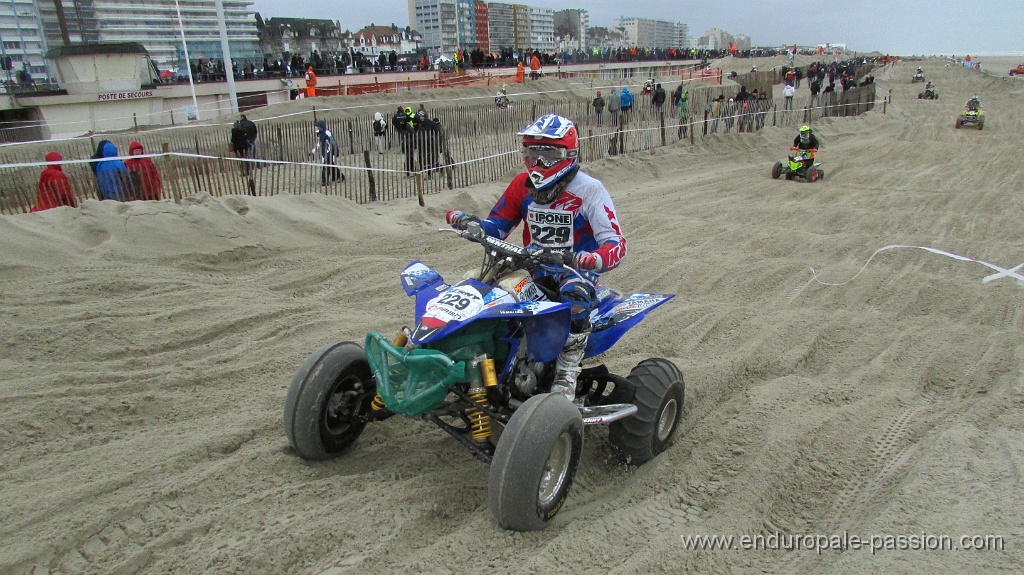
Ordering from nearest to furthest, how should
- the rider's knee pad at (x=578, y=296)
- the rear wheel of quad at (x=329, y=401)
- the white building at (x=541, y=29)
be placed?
1. the rear wheel of quad at (x=329, y=401)
2. the rider's knee pad at (x=578, y=296)
3. the white building at (x=541, y=29)

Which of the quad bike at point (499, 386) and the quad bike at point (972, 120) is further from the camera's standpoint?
the quad bike at point (972, 120)

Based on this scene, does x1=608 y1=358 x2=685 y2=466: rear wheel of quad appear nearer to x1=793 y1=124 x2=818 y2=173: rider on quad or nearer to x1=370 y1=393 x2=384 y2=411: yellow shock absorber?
x1=370 y1=393 x2=384 y2=411: yellow shock absorber

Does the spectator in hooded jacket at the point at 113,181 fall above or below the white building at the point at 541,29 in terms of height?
below

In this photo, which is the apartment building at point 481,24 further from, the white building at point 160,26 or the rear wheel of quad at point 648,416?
the rear wheel of quad at point 648,416

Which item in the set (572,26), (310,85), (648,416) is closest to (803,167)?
(648,416)

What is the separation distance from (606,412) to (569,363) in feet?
1.15

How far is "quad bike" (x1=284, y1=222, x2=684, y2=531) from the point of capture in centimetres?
298

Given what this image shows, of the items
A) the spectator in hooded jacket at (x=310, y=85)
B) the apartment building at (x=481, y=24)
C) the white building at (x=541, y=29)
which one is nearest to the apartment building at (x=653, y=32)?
the white building at (x=541, y=29)

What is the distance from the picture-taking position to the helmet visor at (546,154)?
3826mm

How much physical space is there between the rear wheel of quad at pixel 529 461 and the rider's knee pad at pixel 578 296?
67 centimetres

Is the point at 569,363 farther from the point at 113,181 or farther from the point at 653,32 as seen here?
the point at 653,32

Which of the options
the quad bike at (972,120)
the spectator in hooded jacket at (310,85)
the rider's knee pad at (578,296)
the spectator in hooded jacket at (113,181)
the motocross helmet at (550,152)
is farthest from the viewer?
the spectator in hooded jacket at (310,85)

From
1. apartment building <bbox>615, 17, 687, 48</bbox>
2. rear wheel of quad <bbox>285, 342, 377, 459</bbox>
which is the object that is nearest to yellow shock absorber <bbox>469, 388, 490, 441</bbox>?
rear wheel of quad <bbox>285, 342, 377, 459</bbox>

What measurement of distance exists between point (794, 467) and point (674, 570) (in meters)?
1.27
